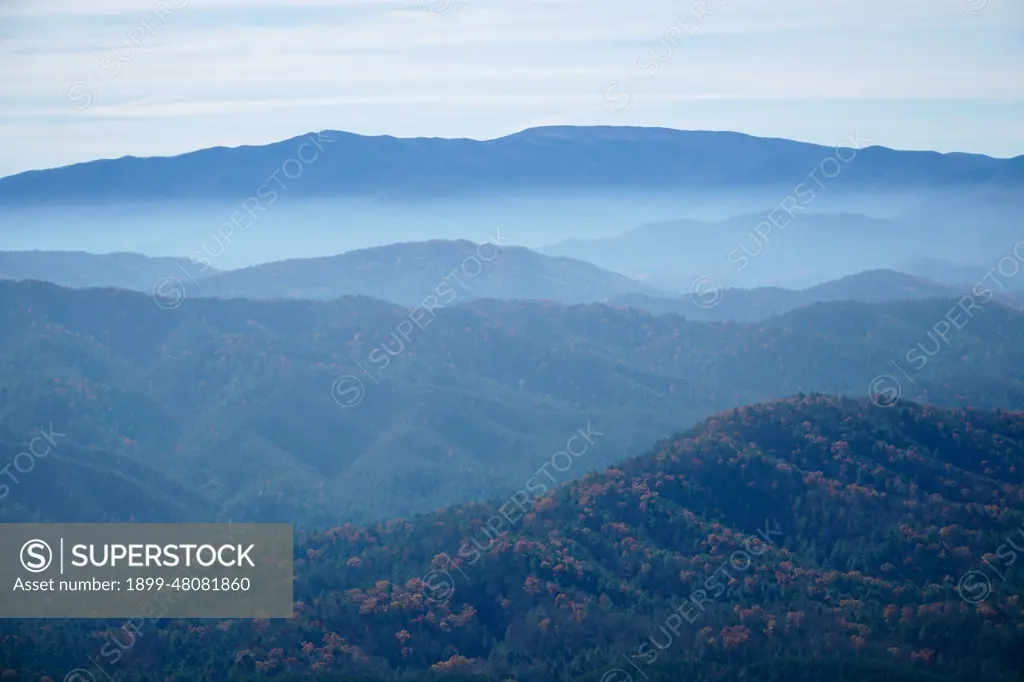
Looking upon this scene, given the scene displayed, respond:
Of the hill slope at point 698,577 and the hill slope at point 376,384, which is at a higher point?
the hill slope at point 376,384

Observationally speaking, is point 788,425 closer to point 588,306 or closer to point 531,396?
point 531,396

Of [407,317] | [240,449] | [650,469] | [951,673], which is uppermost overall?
[407,317]

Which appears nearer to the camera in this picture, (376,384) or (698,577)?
(698,577)

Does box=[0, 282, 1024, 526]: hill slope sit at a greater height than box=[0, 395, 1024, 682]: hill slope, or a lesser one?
greater

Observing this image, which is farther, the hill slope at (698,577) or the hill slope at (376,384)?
the hill slope at (376,384)

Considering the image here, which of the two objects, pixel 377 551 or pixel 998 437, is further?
pixel 998 437

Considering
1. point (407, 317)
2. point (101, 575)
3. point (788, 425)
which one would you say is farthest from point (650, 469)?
point (407, 317)

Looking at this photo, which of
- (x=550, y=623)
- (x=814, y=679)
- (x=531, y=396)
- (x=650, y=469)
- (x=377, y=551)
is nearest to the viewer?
(x=814, y=679)

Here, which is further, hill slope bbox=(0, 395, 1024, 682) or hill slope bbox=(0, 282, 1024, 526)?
hill slope bbox=(0, 282, 1024, 526)
